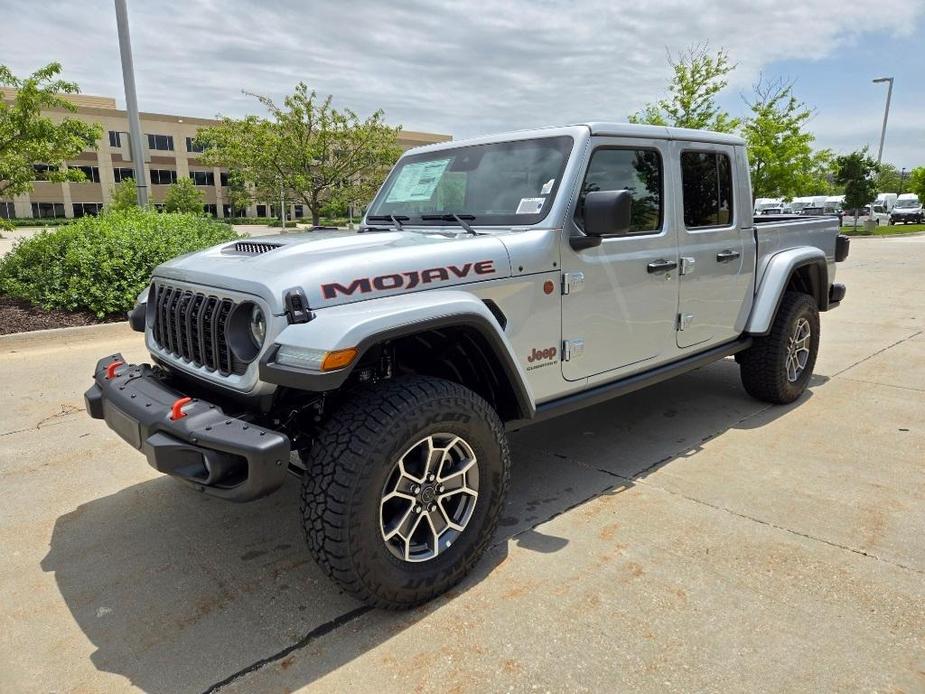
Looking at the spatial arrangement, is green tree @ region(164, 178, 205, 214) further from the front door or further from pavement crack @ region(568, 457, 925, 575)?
pavement crack @ region(568, 457, 925, 575)

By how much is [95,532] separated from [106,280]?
5.60m

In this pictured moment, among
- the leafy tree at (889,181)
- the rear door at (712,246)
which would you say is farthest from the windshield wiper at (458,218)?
the leafy tree at (889,181)

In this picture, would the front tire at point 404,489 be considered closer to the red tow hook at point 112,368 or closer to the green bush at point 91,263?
the red tow hook at point 112,368

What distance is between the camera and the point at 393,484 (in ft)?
8.25

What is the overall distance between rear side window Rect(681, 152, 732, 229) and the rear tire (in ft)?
3.33

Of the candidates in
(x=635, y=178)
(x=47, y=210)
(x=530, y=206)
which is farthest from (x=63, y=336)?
(x=47, y=210)

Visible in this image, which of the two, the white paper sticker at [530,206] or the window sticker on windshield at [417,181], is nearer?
the white paper sticker at [530,206]

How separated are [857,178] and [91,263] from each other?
35560 mm

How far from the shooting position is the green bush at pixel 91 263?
7.83 meters

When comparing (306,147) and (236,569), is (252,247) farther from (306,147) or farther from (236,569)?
(306,147)

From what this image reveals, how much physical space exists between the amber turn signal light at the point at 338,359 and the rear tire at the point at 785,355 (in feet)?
11.8

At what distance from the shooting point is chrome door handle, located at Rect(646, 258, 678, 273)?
11.9 ft

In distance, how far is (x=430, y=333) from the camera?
2.87m

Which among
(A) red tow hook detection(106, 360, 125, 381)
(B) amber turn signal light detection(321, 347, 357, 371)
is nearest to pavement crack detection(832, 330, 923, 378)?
(B) amber turn signal light detection(321, 347, 357, 371)
